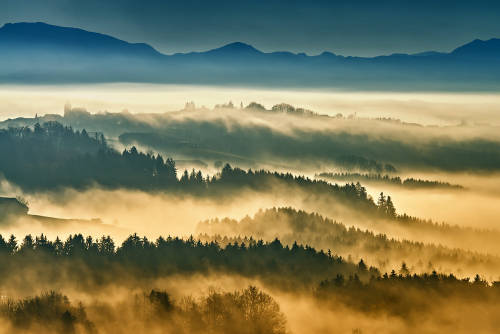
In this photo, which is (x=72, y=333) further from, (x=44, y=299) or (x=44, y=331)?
(x=44, y=299)

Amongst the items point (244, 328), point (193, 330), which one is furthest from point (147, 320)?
point (244, 328)

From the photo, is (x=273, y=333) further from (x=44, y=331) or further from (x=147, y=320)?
(x=44, y=331)

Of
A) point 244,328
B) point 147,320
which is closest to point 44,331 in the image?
point 147,320

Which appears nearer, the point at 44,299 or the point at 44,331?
the point at 44,331

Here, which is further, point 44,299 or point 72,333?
point 44,299

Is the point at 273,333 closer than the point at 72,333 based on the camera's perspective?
No

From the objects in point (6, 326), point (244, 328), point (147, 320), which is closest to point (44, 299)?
point (6, 326)

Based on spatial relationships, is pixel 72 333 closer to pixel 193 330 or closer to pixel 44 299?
pixel 44 299
